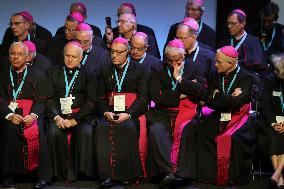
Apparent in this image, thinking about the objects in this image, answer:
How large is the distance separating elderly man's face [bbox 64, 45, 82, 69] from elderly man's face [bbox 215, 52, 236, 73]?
1478 millimetres

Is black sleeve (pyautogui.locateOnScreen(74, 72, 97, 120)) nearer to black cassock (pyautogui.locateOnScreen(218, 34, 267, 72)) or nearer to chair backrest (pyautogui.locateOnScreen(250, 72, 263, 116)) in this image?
chair backrest (pyautogui.locateOnScreen(250, 72, 263, 116))

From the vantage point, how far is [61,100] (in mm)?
6922

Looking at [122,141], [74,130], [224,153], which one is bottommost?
[224,153]

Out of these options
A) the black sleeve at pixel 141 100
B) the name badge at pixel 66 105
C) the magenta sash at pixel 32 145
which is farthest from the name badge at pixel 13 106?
the black sleeve at pixel 141 100

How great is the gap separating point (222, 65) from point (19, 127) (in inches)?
87.3

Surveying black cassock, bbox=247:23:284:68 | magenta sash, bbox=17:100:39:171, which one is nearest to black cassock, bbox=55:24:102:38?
black cassock, bbox=247:23:284:68

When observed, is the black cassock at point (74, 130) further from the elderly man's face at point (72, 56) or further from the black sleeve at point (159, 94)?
the black sleeve at point (159, 94)

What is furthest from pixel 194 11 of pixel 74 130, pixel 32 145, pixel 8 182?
pixel 8 182

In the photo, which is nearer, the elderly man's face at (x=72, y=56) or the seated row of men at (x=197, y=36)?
the elderly man's face at (x=72, y=56)

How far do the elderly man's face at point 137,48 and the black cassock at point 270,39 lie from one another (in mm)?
1723

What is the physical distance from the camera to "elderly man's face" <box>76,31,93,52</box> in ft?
24.7

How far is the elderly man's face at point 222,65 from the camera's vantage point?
6836 mm

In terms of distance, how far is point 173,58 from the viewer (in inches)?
269

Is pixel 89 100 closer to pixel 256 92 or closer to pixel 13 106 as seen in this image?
pixel 13 106
